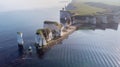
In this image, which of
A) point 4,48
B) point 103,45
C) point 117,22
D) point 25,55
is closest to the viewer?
point 25,55

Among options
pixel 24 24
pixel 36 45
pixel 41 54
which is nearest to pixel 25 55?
pixel 41 54

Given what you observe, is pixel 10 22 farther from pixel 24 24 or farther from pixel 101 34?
pixel 101 34

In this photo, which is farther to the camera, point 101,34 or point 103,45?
point 101,34

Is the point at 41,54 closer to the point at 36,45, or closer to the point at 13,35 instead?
the point at 36,45

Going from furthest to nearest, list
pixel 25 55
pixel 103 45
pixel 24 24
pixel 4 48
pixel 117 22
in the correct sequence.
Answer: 1. pixel 117 22
2. pixel 24 24
3. pixel 103 45
4. pixel 4 48
5. pixel 25 55

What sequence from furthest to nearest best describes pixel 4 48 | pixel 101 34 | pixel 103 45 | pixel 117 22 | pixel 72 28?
pixel 117 22
pixel 72 28
pixel 101 34
pixel 103 45
pixel 4 48

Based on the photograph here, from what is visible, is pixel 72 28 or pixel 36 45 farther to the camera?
pixel 72 28

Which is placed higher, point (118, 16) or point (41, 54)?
point (118, 16)

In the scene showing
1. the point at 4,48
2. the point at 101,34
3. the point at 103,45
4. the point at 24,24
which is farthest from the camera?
the point at 24,24

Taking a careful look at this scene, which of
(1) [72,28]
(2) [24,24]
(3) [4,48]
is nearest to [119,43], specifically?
(1) [72,28]
